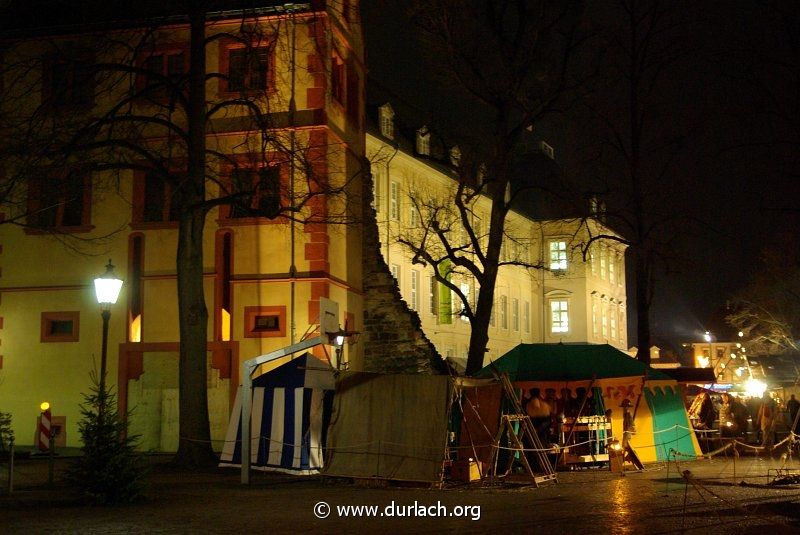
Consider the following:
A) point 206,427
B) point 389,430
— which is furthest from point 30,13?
point 389,430

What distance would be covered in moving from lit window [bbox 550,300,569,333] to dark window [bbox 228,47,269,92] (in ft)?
116

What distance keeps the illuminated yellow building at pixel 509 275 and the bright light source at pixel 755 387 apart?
7382 millimetres

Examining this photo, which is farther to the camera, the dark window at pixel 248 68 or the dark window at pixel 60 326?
the dark window at pixel 60 326

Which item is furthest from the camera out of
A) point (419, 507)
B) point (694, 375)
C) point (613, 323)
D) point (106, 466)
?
point (613, 323)

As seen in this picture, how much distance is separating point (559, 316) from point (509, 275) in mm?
6371

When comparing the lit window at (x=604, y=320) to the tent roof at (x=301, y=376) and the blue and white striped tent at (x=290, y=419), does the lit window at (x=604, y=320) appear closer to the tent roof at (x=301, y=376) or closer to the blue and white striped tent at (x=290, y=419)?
the tent roof at (x=301, y=376)

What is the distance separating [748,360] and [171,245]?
22386mm

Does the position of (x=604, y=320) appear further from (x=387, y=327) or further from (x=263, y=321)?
(x=263, y=321)

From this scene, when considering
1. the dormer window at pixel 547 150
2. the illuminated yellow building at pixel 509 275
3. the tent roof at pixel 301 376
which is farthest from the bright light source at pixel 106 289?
the dormer window at pixel 547 150

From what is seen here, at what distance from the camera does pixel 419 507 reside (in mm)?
16125

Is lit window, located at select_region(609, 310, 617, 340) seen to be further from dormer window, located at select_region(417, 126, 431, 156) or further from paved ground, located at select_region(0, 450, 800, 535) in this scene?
paved ground, located at select_region(0, 450, 800, 535)

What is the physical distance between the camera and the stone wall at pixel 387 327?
32906mm

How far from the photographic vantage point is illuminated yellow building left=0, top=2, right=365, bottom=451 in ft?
95.1

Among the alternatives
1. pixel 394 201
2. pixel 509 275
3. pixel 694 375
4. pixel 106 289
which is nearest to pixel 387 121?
pixel 394 201
